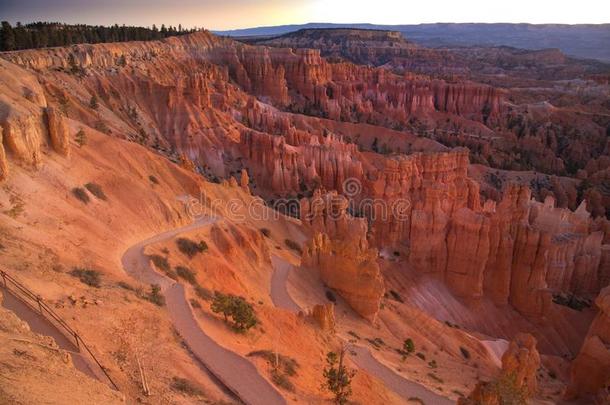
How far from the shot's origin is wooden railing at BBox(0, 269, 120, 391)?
10.7 meters

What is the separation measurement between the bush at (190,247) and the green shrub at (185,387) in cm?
1012

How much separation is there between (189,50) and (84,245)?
72.1m

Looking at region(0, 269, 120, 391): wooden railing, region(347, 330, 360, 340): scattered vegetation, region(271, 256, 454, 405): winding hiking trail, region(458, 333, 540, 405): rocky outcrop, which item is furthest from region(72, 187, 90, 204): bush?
region(458, 333, 540, 405): rocky outcrop

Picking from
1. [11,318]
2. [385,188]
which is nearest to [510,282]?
[385,188]

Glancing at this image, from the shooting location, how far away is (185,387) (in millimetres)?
11281

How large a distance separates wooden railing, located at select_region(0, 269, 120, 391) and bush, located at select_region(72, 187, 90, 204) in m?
8.78

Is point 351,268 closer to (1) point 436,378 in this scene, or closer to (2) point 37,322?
(1) point 436,378

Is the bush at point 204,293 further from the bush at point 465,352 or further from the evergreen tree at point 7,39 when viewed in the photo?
the evergreen tree at point 7,39

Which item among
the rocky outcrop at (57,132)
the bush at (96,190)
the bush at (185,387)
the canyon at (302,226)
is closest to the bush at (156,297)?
the canyon at (302,226)

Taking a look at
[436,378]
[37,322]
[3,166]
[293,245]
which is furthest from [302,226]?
[37,322]

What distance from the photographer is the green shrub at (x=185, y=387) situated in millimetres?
11102

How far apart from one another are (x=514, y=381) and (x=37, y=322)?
56.0 feet

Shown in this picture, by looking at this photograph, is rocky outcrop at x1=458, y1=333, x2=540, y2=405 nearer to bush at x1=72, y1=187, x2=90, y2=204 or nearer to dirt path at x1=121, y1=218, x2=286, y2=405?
dirt path at x1=121, y1=218, x2=286, y2=405

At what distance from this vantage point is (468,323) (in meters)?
33.6
